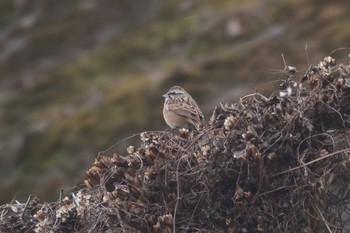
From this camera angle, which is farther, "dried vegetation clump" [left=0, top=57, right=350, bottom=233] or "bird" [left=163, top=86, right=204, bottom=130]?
"bird" [left=163, top=86, right=204, bottom=130]

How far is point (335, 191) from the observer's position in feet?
34.9

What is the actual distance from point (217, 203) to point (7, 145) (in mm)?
53004

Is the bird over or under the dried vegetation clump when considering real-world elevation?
over

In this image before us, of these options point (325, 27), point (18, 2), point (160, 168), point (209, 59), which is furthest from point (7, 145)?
point (160, 168)

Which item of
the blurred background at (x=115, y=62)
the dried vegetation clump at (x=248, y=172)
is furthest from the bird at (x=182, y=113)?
the blurred background at (x=115, y=62)

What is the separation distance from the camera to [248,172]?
10.6 metres

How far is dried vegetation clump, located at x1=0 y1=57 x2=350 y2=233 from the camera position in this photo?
10.6 meters

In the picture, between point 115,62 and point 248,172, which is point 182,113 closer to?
point 248,172

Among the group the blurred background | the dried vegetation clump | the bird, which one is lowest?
the dried vegetation clump

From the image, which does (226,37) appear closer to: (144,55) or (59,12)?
(144,55)

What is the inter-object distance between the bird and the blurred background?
107 feet

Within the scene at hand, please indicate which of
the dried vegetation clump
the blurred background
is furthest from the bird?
the blurred background

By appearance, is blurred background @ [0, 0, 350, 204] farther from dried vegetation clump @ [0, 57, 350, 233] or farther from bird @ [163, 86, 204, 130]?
dried vegetation clump @ [0, 57, 350, 233]

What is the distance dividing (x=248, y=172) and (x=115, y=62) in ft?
215
